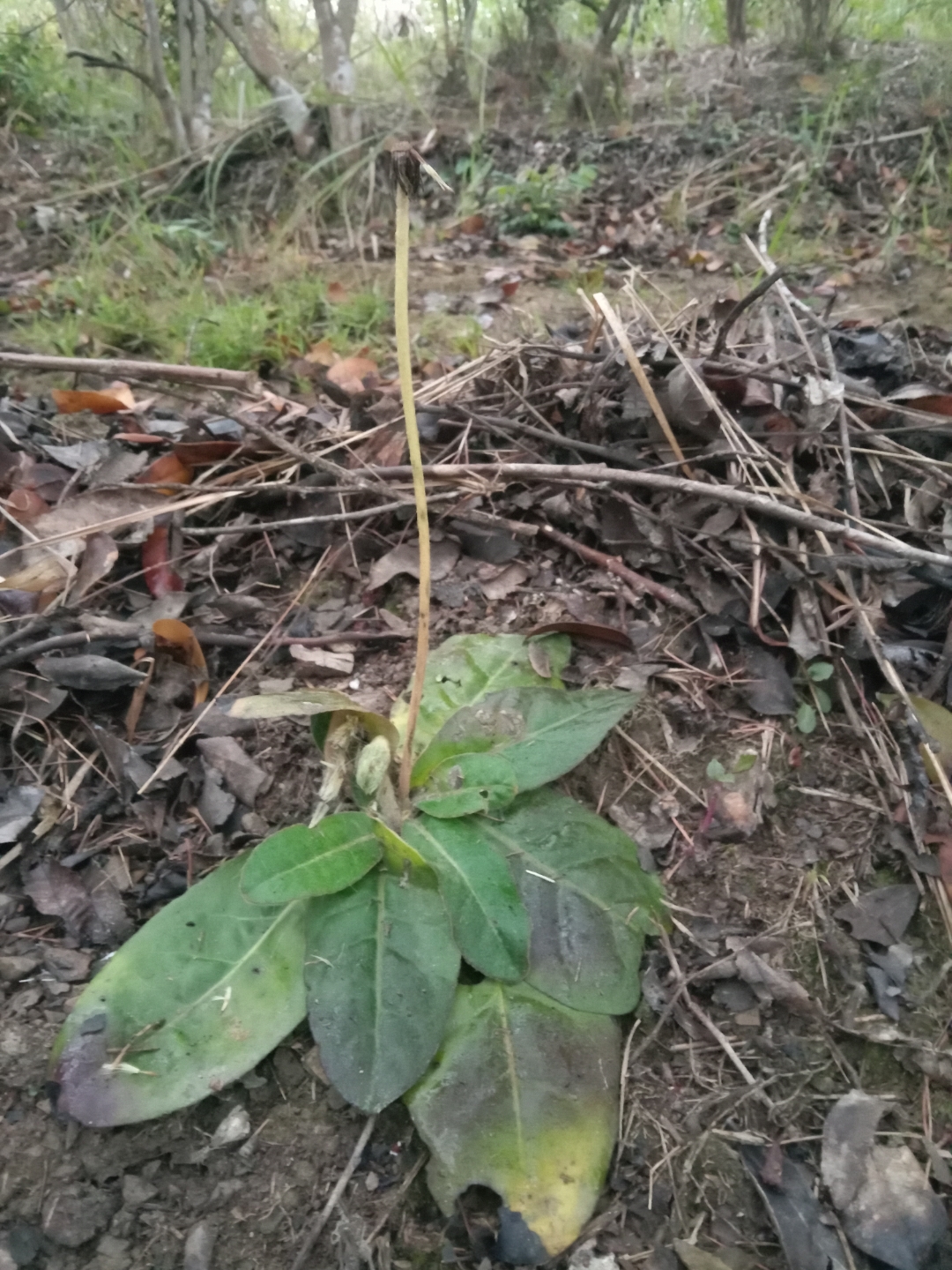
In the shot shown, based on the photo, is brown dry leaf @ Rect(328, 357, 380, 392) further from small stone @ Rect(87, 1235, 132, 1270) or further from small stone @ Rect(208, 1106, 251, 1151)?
small stone @ Rect(87, 1235, 132, 1270)

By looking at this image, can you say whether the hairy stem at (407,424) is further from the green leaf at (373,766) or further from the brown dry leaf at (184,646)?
the brown dry leaf at (184,646)

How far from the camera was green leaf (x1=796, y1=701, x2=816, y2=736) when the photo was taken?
1581mm

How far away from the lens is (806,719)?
1.59 meters

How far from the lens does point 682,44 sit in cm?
487

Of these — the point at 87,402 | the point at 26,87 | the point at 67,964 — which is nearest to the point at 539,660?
the point at 67,964

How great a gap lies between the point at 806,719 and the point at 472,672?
66cm

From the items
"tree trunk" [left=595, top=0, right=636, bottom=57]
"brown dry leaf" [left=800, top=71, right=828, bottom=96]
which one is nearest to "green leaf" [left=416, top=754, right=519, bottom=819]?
"brown dry leaf" [left=800, top=71, right=828, bottom=96]

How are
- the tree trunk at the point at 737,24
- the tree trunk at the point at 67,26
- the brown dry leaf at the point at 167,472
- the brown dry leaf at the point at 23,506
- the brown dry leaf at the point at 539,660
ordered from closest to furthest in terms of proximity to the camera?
the brown dry leaf at the point at 539,660 → the brown dry leaf at the point at 23,506 → the brown dry leaf at the point at 167,472 → the tree trunk at the point at 67,26 → the tree trunk at the point at 737,24

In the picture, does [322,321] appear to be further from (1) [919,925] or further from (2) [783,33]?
(2) [783,33]

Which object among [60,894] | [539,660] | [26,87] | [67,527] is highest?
[26,87]

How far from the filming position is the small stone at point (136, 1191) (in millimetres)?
1126

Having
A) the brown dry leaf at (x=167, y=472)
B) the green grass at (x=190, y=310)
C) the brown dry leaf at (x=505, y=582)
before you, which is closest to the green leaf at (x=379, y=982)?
the brown dry leaf at (x=505, y=582)

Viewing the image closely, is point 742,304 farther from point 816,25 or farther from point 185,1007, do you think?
point 816,25

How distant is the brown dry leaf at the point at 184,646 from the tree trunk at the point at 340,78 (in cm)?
346
